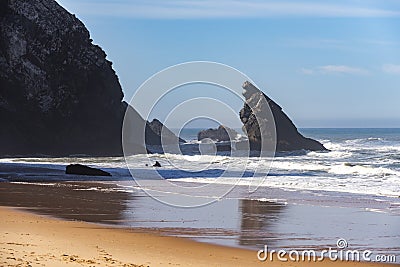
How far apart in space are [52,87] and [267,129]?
76.8ft

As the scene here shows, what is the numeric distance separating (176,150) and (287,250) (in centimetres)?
5451

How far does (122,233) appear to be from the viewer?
12273 millimetres

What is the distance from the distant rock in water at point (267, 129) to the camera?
64688mm

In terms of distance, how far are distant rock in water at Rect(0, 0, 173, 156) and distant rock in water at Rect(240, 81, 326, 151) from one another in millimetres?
11933

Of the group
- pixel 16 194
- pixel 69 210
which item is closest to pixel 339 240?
pixel 69 210

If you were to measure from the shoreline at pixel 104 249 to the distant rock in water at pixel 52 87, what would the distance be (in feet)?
131

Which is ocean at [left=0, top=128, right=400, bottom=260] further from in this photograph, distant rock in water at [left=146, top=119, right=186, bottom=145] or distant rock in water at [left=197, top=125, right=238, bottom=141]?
distant rock in water at [left=197, top=125, right=238, bottom=141]

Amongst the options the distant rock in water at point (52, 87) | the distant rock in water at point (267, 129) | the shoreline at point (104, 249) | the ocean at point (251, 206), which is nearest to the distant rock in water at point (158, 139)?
the distant rock in water at point (267, 129)

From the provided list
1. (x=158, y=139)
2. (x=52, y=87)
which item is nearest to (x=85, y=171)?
(x=52, y=87)

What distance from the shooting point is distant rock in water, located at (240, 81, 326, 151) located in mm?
64688

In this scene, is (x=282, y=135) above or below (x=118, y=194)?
above

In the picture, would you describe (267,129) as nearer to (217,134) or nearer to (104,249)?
(217,134)

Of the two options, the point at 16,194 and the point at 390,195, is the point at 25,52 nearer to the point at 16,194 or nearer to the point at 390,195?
the point at 16,194

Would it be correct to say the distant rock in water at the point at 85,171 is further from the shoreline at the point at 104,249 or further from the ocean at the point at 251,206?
the shoreline at the point at 104,249
